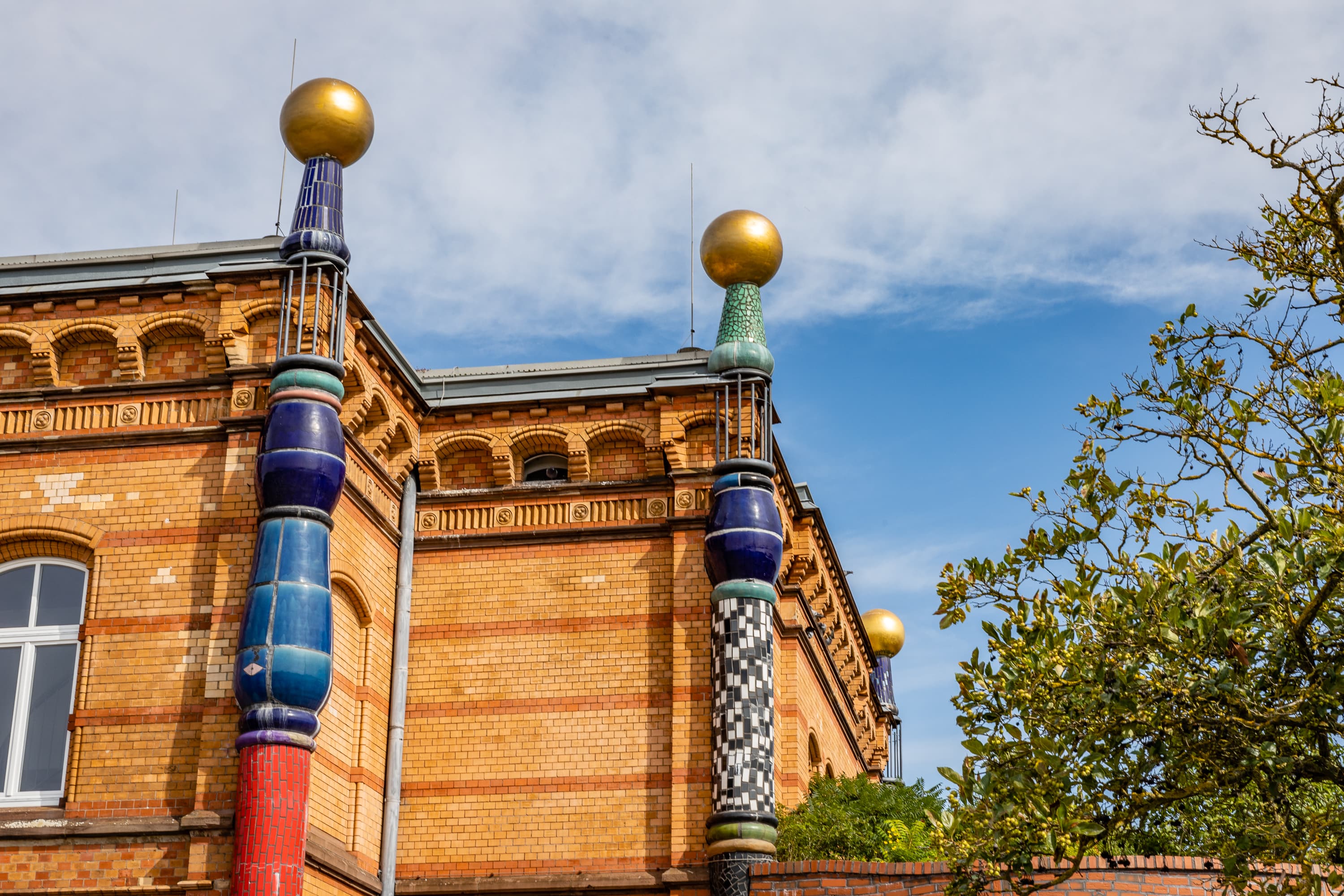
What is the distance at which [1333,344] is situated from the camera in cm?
864

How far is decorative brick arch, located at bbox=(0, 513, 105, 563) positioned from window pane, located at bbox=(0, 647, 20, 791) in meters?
0.95

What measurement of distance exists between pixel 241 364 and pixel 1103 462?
936cm

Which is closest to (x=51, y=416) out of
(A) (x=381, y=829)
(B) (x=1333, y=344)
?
(A) (x=381, y=829)

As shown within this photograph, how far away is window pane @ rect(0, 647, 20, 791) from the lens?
14.9 metres

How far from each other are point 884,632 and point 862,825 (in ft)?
43.8

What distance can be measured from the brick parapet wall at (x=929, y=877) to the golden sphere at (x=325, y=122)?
8387 mm

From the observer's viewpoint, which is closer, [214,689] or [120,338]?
[214,689]

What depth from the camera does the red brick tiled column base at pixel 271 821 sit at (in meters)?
13.2

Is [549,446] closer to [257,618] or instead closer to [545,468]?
[545,468]

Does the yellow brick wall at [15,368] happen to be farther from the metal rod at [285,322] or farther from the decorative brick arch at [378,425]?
the decorative brick arch at [378,425]

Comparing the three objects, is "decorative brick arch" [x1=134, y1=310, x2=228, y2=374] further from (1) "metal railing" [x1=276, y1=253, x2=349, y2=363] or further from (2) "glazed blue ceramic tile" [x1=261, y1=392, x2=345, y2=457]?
(2) "glazed blue ceramic tile" [x1=261, y1=392, x2=345, y2=457]

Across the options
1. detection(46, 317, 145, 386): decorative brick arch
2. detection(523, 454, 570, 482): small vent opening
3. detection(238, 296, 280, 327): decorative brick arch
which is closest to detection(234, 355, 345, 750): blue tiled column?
detection(238, 296, 280, 327): decorative brick arch

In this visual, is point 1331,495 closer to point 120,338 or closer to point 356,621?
point 356,621

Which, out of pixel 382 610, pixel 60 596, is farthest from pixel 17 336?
pixel 382 610
